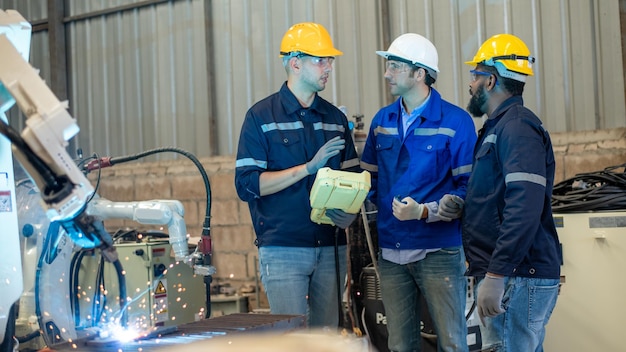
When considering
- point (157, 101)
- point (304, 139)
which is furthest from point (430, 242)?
point (157, 101)

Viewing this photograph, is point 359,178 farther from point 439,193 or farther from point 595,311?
point 595,311

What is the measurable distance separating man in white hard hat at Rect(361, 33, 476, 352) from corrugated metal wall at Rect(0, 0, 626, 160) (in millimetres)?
2087

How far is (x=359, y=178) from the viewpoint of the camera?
9.67 ft

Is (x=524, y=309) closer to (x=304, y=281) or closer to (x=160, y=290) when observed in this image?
(x=304, y=281)

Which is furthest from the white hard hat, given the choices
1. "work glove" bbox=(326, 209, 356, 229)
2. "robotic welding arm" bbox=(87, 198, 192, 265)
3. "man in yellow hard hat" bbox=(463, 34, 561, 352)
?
"robotic welding arm" bbox=(87, 198, 192, 265)

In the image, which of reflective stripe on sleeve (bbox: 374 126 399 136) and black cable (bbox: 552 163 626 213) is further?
black cable (bbox: 552 163 626 213)

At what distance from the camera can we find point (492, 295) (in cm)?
257

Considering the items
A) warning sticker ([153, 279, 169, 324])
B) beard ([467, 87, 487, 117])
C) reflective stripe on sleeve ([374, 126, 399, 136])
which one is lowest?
warning sticker ([153, 279, 169, 324])

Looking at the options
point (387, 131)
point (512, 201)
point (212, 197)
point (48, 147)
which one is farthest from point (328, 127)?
point (212, 197)

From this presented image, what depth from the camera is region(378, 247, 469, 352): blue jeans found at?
3.03 meters

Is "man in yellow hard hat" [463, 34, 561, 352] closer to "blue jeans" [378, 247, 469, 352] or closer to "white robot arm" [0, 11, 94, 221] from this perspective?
"blue jeans" [378, 247, 469, 352]

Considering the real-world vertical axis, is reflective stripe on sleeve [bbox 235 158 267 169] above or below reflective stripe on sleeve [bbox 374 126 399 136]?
below

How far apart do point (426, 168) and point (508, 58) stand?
1.73ft

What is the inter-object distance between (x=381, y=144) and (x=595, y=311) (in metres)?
1.47
